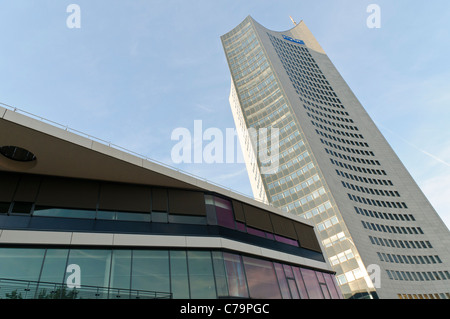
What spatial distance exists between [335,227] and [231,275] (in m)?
54.2

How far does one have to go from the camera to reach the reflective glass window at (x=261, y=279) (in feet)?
52.9

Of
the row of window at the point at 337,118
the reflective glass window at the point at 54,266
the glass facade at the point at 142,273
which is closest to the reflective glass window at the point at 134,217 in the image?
the glass facade at the point at 142,273

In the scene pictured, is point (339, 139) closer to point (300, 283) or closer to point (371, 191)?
point (371, 191)

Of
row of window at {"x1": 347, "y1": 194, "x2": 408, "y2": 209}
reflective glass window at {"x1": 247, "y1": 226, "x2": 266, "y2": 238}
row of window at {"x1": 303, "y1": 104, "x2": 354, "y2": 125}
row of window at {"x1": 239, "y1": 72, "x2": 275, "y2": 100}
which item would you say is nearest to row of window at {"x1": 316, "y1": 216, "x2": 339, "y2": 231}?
row of window at {"x1": 347, "y1": 194, "x2": 408, "y2": 209}

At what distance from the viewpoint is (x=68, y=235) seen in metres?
13.5

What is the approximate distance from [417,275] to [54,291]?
73.6 m

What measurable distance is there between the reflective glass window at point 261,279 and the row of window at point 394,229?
5773cm

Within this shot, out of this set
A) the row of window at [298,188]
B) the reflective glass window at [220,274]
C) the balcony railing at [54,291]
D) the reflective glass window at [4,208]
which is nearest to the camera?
the balcony railing at [54,291]

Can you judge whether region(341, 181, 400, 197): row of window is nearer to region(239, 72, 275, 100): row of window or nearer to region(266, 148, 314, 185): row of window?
region(266, 148, 314, 185): row of window

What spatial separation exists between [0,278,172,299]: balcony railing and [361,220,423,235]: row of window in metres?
66.3

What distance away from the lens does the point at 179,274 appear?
1452 cm

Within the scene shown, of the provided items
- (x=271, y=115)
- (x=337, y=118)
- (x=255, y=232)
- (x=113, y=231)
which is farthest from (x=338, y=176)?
(x=113, y=231)

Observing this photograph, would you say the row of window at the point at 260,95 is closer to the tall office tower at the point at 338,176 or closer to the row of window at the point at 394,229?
the tall office tower at the point at 338,176
